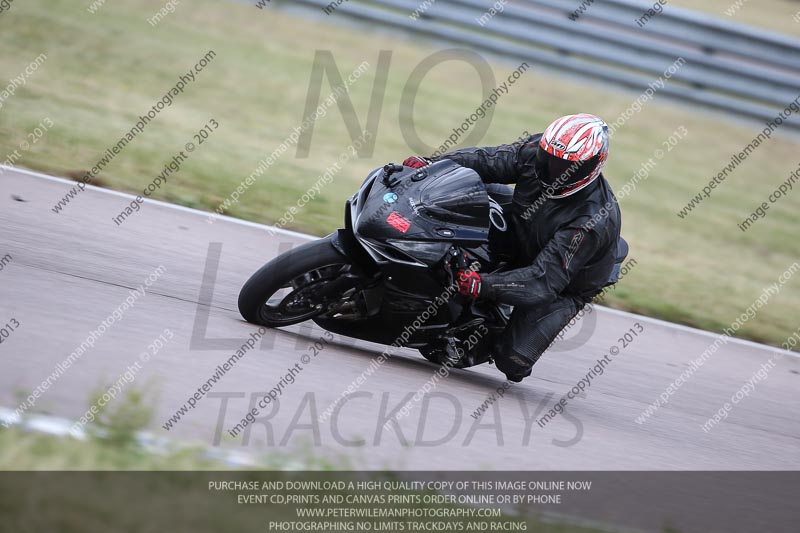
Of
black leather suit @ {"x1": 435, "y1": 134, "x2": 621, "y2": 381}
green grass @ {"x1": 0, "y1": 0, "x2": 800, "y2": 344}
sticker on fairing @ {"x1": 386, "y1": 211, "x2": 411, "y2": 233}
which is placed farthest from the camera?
green grass @ {"x1": 0, "y1": 0, "x2": 800, "y2": 344}

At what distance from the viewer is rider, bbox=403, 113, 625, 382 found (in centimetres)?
516

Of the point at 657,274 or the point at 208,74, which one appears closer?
the point at 657,274

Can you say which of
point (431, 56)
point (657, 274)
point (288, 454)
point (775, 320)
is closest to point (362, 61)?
point (431, 56)

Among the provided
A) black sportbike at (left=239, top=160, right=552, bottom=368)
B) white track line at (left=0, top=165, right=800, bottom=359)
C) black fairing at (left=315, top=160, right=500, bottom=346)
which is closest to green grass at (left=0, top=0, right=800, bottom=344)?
white track line at (left=0, top=165, right=800, bottom=359)

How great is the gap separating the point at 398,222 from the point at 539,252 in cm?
101

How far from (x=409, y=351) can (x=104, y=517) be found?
3.18m

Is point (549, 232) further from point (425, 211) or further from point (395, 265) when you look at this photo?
point (395, 265)

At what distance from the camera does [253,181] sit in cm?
909

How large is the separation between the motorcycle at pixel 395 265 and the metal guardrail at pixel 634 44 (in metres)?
8.58

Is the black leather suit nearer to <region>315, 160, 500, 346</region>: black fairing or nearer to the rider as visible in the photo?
the rider

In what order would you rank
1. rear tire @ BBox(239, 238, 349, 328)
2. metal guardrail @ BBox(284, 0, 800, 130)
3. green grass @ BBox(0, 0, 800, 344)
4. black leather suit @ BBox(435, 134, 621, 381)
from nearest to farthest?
rear tire @ BBox(239, 238, 349, 328)
black leather suit @ BBox(435, 134, 621, 381)
green grass @ BBox(0, 0, 800, 344)
metal guardrail @ BBox(284, 0, 800, 130)

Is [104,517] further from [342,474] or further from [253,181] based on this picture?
[253,181]

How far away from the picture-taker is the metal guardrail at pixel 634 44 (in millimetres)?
13180

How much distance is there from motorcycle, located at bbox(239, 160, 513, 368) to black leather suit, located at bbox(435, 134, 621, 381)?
0.60ft
